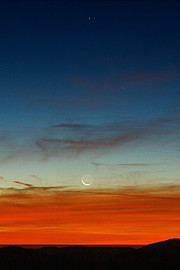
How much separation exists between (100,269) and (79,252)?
12.6 meters

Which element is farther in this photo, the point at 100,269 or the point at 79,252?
the point at 79,252

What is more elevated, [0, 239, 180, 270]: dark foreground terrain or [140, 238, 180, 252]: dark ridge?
[140, 238, 180, 252]: dark ridge

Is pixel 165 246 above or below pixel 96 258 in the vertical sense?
above

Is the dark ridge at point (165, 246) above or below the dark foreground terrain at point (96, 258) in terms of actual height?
above

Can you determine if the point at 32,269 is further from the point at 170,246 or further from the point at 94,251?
the point at 170,246

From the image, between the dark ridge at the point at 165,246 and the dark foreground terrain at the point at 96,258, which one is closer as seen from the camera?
the dark foreground terrain at the point at 96,258

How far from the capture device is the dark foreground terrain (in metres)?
99.2

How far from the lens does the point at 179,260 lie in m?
99.8

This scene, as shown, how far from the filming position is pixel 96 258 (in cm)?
10375

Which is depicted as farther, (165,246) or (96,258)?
(165,246)

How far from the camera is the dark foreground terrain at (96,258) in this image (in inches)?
3907

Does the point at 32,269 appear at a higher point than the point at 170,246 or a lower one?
lower

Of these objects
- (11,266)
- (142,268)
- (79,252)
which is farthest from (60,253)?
(142,268)

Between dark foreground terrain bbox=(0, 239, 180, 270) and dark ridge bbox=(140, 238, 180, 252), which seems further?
dark ridge bbox=(140, 238, 180, 252)
